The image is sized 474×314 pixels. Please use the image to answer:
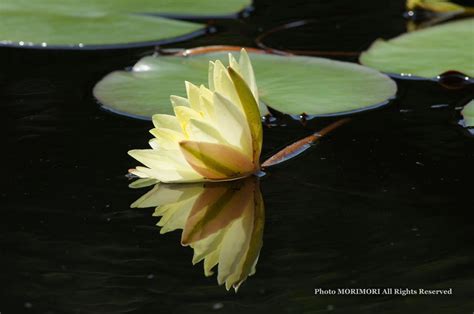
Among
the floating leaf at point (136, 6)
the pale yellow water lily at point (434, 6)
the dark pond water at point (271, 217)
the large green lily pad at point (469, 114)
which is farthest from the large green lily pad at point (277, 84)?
the pale yellow water lily at point (434, 6)

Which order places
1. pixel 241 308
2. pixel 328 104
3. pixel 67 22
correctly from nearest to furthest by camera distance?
pixel 241 308
pixel 328 104
pixel 67 22

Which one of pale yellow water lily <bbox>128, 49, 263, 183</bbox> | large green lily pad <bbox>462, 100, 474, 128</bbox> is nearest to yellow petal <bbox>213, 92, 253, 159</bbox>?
pale yellow water lily <bbox>128, 49, 263, 183</bbox>

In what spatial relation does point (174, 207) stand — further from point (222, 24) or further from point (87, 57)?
point (222, 24)

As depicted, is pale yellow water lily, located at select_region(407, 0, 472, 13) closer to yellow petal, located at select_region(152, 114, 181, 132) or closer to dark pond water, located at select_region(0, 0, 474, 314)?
dark pond water, located at select_region(0, 0, 474, 314)

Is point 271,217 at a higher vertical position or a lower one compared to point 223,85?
Result: lower

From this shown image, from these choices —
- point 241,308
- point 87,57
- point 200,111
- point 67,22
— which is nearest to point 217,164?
point 200,111

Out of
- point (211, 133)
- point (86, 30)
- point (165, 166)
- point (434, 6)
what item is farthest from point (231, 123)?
point (434, 6)

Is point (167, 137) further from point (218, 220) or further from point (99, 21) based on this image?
point (99, 21)

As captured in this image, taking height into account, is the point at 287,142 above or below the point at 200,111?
below
